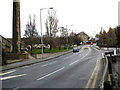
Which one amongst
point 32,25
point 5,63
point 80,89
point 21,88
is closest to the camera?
point 80,89

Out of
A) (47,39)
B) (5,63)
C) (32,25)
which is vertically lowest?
(5,63)

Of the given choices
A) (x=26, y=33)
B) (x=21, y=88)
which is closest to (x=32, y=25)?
(x=26, y=33)

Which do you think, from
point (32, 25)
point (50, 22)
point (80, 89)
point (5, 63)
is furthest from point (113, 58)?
point (32, 25)

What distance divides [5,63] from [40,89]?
14065 millimetres

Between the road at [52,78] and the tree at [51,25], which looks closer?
the road at [52,78]

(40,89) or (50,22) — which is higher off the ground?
(50,22)

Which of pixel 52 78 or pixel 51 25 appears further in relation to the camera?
pixel 51 25

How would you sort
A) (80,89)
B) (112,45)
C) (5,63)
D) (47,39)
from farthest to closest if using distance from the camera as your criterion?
(112,45), (47,39), (5,63), (80,89)

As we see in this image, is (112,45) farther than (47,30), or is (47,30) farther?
(112,45)

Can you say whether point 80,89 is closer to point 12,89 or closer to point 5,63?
point 12,89

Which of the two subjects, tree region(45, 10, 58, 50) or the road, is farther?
tree region(45, 10, 58, 50)

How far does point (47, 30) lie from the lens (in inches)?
2293

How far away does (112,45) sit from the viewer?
2763 inches

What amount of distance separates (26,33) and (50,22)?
1291 cm
